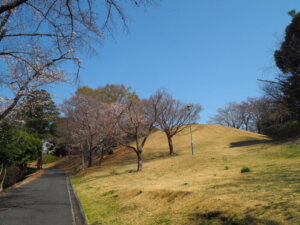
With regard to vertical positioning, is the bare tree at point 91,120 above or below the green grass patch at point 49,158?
above

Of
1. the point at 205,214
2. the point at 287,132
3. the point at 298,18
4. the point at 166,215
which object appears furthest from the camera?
the point at 287,132

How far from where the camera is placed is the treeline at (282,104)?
257 inches

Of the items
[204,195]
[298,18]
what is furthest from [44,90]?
[298,18]

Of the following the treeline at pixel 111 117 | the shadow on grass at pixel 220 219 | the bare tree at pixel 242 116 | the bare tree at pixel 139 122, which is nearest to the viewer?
the shadow on grass at pixel 220 219

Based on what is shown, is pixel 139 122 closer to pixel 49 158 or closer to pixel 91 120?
pixel 91 120

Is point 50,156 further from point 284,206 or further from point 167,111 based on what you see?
point 284,206

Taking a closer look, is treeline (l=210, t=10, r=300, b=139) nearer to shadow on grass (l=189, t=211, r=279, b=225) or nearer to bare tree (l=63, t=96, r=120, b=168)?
shadow on grass (l=189, t=211, r=279, b=225)

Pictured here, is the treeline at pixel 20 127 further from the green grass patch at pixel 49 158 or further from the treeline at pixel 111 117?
the green grass patch at pixel 49 158

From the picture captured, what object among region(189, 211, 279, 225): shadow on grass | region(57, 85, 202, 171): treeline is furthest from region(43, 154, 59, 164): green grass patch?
region(189, 211, 279, 225): shadow on grass

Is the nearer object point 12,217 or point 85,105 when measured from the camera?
point 12,217

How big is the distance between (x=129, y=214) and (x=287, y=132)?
30.0 meters

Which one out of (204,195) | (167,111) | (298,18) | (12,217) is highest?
(298,18)

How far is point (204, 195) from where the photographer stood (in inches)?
295

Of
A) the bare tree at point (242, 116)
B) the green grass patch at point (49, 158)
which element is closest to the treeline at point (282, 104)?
the bare tree at point (242, 116)
